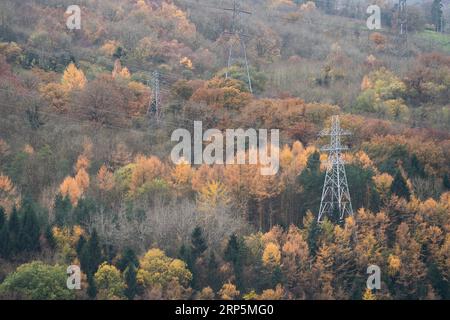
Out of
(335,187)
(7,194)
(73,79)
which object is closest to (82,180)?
(7,194)

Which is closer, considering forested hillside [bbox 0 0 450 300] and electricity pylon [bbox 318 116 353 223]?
forested hillside [bbox 0 0 450 300]

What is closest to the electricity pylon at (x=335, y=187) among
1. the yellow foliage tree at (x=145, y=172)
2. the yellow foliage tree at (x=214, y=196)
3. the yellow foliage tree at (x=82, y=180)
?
the yellow foliage tree at (x=214, y=196)

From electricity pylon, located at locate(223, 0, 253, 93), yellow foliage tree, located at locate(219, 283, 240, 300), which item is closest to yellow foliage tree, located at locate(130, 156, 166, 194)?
yellow foliage tree, located at locate(219, 283, 240, 300)

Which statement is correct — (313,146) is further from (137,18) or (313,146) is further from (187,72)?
(137,18)

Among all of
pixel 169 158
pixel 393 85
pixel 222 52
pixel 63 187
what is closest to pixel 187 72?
pixel 222 52

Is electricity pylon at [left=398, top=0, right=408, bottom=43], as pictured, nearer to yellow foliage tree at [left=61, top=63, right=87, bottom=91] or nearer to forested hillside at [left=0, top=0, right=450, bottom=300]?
forested hillside at [left=0, top=0, right=450, bottom=300]
